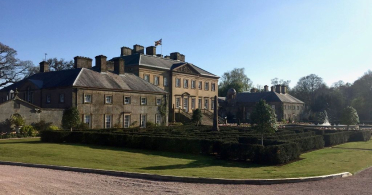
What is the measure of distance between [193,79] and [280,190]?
4704 centimetres

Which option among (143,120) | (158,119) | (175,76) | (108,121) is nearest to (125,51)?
(175,76)

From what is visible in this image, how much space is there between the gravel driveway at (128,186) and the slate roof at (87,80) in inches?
898

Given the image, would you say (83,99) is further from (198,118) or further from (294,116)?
(294,116)

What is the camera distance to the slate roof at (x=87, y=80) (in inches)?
1348

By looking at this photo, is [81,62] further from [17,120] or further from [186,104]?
[186,104]

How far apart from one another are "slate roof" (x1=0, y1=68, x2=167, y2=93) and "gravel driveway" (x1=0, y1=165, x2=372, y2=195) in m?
22.8

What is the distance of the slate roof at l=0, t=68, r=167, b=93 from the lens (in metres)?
34.2

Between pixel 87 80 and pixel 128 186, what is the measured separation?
26681 mm

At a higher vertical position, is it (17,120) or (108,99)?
(108,99)

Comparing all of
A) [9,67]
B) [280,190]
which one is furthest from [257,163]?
[9,67]

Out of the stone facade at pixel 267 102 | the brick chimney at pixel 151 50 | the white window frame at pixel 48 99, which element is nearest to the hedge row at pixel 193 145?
the white window frame at pixel 48 99

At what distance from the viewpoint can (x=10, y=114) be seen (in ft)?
91.1

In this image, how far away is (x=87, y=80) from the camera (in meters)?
34.9

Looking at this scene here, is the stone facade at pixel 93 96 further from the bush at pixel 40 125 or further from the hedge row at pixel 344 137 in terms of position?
the hedge row at pixel 344 137
